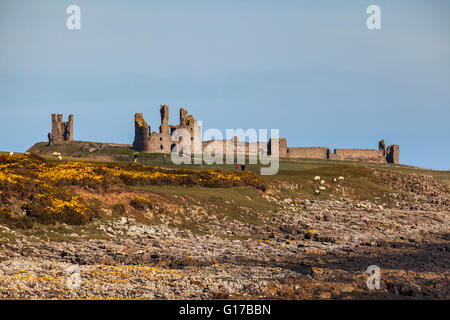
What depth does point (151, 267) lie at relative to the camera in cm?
1742

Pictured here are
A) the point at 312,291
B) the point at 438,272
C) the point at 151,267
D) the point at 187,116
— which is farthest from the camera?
the point at 187,116

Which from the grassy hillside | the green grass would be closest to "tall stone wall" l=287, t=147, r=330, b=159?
the grassy hillside

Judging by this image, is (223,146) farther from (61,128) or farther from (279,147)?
(61,128)

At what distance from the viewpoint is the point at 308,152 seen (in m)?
107

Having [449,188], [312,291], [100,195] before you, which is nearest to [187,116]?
[449,188]

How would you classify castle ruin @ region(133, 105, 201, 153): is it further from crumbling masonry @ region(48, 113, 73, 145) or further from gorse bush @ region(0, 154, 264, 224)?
gorse bush @ region(0, 154, 264, 224)

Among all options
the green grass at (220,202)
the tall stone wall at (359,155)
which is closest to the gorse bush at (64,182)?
the green grass at (220,202)

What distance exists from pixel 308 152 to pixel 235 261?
3514 inches

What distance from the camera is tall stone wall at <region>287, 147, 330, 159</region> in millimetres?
106875

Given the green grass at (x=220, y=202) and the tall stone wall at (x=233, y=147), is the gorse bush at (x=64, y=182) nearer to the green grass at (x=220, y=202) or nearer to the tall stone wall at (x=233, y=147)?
the green grass at (x=220, y=202)

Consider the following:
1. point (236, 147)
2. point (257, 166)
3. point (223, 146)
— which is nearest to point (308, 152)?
point (236, 147)

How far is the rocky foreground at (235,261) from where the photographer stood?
14.5 m
